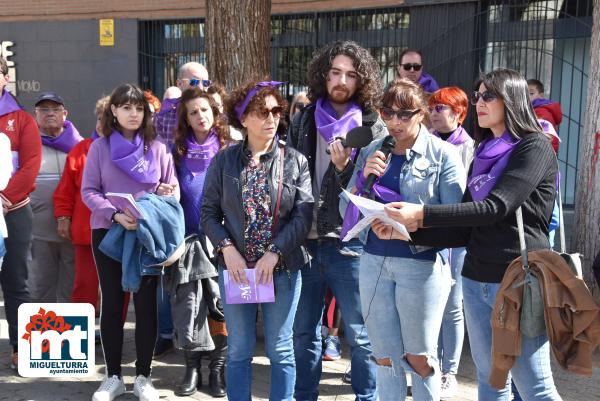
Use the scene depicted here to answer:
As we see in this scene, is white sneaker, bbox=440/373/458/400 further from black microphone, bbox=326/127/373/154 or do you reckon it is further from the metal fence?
the metal fence

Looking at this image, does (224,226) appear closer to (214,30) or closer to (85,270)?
(85,270)

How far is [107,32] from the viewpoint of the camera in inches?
473

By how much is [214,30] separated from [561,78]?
4957 mm

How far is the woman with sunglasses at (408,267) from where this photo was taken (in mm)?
3250

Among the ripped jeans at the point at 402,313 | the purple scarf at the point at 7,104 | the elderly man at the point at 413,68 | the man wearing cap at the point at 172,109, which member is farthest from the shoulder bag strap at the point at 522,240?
the purple scarf at the point at 7,104

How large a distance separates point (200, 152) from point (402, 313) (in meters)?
1.92

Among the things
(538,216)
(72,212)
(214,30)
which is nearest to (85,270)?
(72,212)

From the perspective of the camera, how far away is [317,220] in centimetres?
382

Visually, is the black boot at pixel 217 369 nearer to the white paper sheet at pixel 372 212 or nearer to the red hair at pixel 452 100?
the white paper sheet at pixel 372 212

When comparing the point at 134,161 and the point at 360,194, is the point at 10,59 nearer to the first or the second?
the point at 134,161

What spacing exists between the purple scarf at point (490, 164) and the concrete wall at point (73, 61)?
9593 mm

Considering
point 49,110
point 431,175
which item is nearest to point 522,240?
point 431,175

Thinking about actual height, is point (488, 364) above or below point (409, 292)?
below

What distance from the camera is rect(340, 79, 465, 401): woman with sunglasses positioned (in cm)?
325
